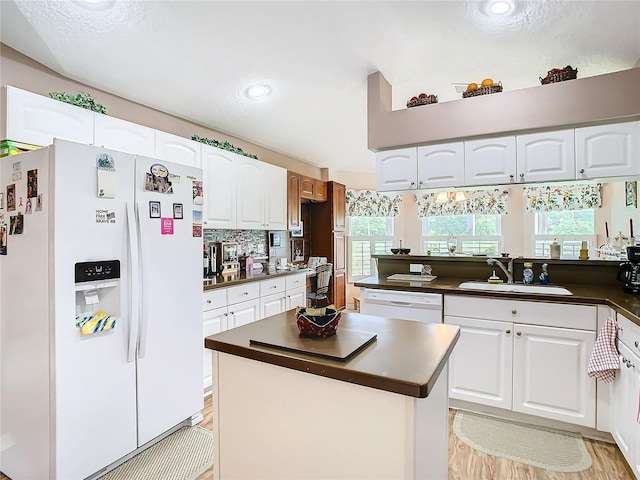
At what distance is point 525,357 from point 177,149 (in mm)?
3023

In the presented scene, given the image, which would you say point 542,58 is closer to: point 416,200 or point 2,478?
point 416,200

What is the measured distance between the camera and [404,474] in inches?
40.4

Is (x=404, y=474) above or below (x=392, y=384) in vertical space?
below

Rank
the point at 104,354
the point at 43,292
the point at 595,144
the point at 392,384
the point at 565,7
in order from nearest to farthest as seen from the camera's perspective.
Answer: the point at 392,384
the point at 43,292
the point at 104,354
the point at 565,7
the point at 595,144

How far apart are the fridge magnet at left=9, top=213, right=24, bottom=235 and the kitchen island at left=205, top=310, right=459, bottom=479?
4.19 ft

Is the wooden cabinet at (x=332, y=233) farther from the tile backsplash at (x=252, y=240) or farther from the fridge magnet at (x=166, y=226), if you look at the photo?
the fridge magnet at (x=166, y=226)

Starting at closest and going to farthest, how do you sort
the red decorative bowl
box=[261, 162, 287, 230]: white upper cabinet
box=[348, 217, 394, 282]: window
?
the red decorative bowl
box=[261, 162, 287, 230]: white upper cabinet
box=[348, 217, 394, 282]: window

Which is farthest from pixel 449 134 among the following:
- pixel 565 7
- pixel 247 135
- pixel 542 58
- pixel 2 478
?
pixel 2 478

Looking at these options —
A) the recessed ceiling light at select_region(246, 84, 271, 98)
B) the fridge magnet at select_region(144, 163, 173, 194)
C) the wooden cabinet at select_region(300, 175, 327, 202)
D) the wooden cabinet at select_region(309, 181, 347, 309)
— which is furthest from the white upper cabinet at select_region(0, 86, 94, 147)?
the wooden cabinet at select_region(309, 181, 347, 309)

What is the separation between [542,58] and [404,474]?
2899 mm

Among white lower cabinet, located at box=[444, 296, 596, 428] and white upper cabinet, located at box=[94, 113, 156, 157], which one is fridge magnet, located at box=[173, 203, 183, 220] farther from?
white lower cabinet, located at box=[444, 296, 596, 428]

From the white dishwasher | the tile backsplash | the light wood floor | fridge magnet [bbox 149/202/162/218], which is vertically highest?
fridge magnet [bbox 149/202/162/218]

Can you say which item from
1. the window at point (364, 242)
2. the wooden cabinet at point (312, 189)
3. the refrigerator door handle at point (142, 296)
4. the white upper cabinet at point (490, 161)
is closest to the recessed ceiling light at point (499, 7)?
the white upper cabinet at point (490, 161)

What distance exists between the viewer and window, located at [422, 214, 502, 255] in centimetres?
514
